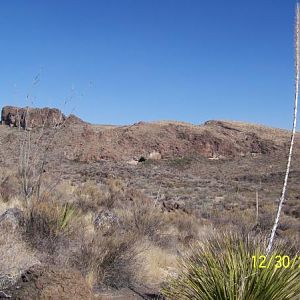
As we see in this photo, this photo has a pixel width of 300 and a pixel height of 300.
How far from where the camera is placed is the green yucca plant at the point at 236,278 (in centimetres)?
448

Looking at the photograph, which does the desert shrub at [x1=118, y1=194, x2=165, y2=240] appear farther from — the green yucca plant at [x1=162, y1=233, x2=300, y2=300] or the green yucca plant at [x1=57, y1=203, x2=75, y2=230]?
the green yucca plant at [x1=162, y1=233, x2=300, y2=300]

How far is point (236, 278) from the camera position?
4570 millimetres

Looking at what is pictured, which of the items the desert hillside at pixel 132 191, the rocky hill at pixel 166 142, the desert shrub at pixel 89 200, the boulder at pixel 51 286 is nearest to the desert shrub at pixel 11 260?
the desert hillside at pixel 132 191

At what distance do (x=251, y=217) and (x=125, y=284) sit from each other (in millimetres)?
13619

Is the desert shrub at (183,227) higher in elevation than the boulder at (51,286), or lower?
lower

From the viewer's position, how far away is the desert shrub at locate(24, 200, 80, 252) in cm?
836

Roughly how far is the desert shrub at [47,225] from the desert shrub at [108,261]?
24.7 inches

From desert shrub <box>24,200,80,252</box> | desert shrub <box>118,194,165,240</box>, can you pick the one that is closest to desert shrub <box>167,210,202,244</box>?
desert shrub <box>118,194,165,240</box>

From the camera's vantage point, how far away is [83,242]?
8195 millimetres

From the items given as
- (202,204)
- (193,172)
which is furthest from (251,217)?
(193,172)

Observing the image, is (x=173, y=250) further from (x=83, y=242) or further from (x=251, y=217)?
(x=251, y=217)

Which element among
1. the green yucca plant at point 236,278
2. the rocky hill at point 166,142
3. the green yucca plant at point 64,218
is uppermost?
the rocky hill at point 166,142

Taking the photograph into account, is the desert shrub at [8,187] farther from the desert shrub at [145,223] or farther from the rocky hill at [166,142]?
the rocky hill at [166,142]
